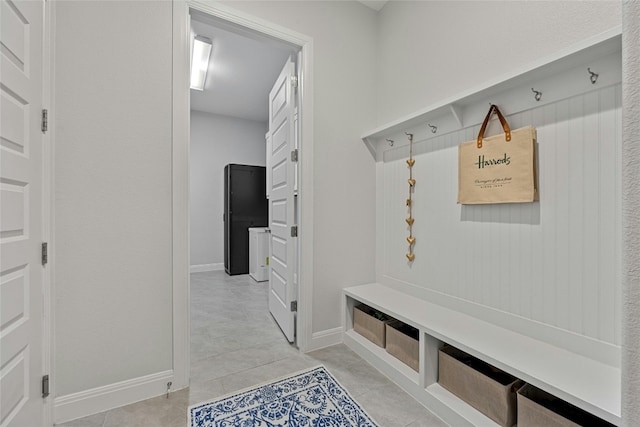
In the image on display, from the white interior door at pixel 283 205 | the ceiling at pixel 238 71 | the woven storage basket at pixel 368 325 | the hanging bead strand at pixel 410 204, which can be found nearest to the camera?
the woven storage basket at pixel 368 325

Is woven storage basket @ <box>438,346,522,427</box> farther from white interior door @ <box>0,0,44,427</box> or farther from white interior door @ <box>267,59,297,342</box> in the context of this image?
white interior door @ <box>0,0,44,427</box>

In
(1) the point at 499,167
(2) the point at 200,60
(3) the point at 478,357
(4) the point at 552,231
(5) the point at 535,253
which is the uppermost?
(2) the point at 200,60

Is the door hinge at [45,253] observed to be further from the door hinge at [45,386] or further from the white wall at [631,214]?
the white wall at [631,214]

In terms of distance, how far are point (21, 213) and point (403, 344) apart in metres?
2.04

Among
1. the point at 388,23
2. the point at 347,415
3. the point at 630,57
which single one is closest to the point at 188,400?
the point at 347,415

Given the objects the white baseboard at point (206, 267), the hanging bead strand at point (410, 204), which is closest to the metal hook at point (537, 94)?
the hanging bead strand at point (410, 204)

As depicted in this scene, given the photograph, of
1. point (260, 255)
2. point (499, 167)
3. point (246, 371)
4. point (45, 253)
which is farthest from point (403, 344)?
point (260, 255)

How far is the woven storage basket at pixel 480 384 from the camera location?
1.30m

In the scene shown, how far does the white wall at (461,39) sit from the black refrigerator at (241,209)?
2.99m

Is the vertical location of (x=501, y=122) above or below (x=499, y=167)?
above

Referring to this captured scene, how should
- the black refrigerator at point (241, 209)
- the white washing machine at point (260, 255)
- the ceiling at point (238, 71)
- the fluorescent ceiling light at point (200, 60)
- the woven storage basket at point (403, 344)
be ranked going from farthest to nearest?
the black refrigerator at point (241, 209), the white washing machine at point (260, 255), the fluorescent ceiling light at point (200, 60), the ceiling at point (238, 71), the woven storage basket at point (403, 344)

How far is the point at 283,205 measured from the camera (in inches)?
98.6

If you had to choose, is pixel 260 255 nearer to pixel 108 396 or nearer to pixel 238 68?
pixel 238 68

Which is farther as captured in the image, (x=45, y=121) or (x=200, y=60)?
(x=200, y=60)
